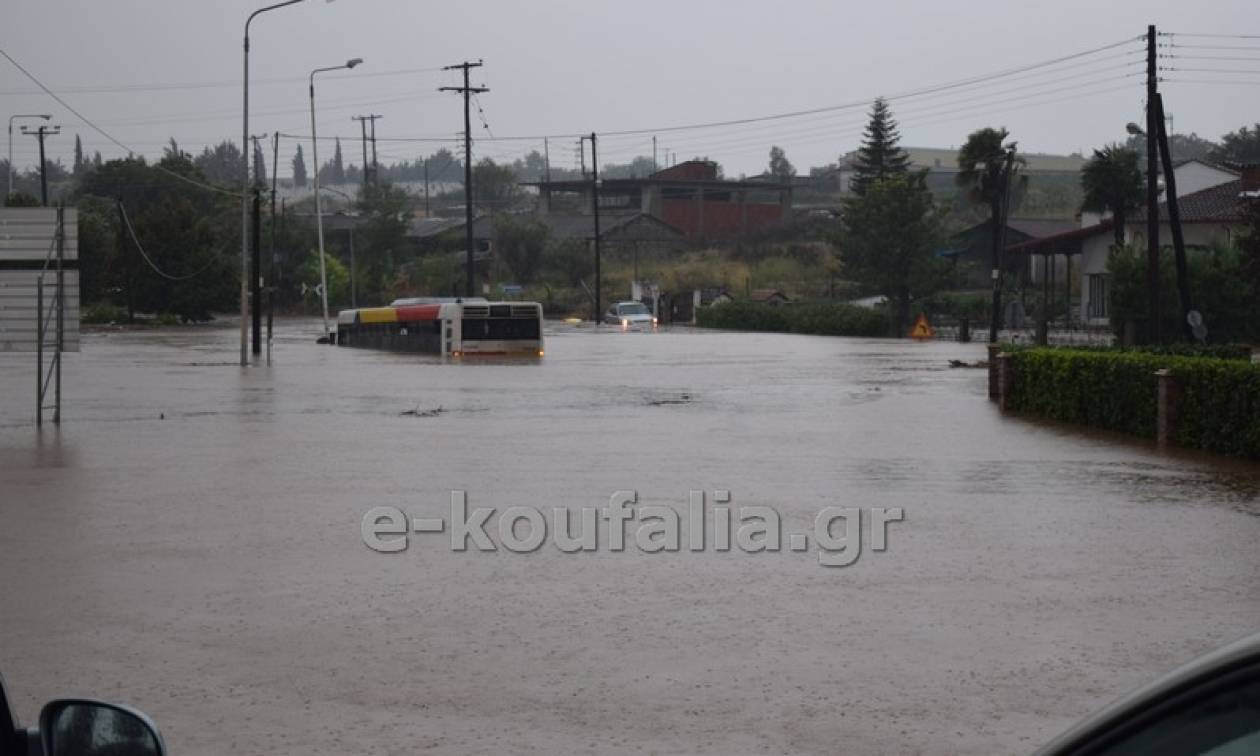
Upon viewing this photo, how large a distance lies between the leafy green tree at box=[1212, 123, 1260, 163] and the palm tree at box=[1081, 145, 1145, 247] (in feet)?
223

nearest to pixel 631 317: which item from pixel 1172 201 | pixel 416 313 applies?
pixel 416 313

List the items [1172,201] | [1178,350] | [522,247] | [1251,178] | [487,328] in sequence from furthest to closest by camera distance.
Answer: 1. [522,247]
2. [1251,178]
3. [487,328]
4. [1172,201]
5. [1178,350]

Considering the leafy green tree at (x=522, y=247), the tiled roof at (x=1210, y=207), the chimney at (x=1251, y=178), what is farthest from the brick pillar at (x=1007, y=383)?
the leafy green tree at (x=522, y=247)

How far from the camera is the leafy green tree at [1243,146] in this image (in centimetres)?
12812

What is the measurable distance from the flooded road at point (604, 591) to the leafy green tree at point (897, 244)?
2173 inches

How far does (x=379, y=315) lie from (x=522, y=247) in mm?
54511

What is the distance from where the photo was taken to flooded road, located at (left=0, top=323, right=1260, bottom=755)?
8.05m

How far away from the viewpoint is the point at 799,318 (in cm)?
7938

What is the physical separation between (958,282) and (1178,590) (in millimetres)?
82209

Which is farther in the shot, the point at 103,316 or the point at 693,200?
the point at 693,200

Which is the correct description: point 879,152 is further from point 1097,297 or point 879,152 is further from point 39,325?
point 39,325

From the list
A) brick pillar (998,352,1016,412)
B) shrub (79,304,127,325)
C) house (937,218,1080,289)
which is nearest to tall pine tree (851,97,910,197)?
house (937,218,1080,289)

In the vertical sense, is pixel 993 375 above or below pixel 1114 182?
below

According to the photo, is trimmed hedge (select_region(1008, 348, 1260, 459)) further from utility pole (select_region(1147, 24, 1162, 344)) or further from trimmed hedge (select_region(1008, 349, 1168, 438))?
utility pole (select_region(1147, 24, 1162, 344))
